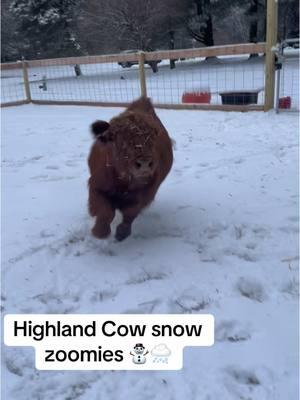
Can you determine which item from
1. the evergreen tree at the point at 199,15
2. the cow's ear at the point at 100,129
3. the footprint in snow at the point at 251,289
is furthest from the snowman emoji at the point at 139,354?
the evergreen tree at the point at 199,15

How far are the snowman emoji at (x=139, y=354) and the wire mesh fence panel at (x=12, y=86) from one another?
11.0m

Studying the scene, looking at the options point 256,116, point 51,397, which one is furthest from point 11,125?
point 51,397

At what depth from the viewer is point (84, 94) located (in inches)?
516

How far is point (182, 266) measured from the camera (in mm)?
2920

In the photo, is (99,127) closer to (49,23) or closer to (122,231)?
(122,231)

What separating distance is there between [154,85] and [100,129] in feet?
36.8

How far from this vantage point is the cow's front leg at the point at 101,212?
3072mm

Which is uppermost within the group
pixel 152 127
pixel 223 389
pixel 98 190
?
pixel 152 127

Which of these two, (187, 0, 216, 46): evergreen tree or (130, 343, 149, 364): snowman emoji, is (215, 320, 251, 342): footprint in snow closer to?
(130, 343, 149, 364): snowman emoji

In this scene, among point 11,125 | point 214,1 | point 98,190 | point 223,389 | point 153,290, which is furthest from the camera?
point 214,1

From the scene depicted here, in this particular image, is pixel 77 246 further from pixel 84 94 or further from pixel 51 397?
pixel 84 94

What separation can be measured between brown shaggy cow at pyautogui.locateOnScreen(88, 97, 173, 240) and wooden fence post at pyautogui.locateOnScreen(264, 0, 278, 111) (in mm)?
4870

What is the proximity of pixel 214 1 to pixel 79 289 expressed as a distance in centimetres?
2122

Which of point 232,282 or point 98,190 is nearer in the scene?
point 232,282
